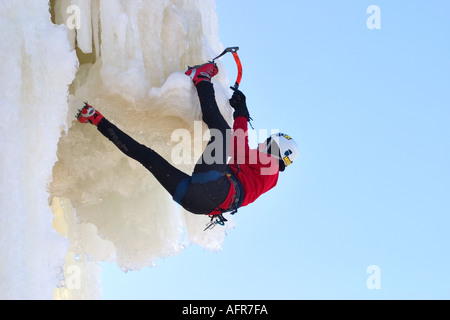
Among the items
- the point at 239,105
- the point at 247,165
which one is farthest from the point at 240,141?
the point at 239,105

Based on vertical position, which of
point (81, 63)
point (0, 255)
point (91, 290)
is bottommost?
point (91, 290)

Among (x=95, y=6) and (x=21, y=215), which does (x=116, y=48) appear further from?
(x=21, y=215)

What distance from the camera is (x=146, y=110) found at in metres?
6.05

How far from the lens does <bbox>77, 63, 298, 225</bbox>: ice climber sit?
218 inches

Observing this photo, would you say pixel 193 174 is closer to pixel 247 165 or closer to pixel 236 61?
pixel 247 165

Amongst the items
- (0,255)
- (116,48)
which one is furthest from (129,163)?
(0,255)

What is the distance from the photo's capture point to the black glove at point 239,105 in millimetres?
5855

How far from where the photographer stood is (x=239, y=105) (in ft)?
19.6

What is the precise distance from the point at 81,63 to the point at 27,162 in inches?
70.8

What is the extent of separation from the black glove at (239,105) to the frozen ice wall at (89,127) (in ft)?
0.43

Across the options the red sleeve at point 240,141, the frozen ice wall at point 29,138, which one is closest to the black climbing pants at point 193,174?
the red sleeve at point 240,141

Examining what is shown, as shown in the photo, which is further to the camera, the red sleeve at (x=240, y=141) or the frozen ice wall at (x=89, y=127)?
the red sleeve at (x=240, y=141)

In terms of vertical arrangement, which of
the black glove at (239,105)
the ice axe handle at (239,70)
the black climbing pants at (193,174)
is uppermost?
the ice axe handle at (239,70)

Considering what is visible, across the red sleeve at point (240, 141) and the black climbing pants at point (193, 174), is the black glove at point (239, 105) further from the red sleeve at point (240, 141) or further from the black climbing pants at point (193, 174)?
the black climbing pants at point (193, 174)
